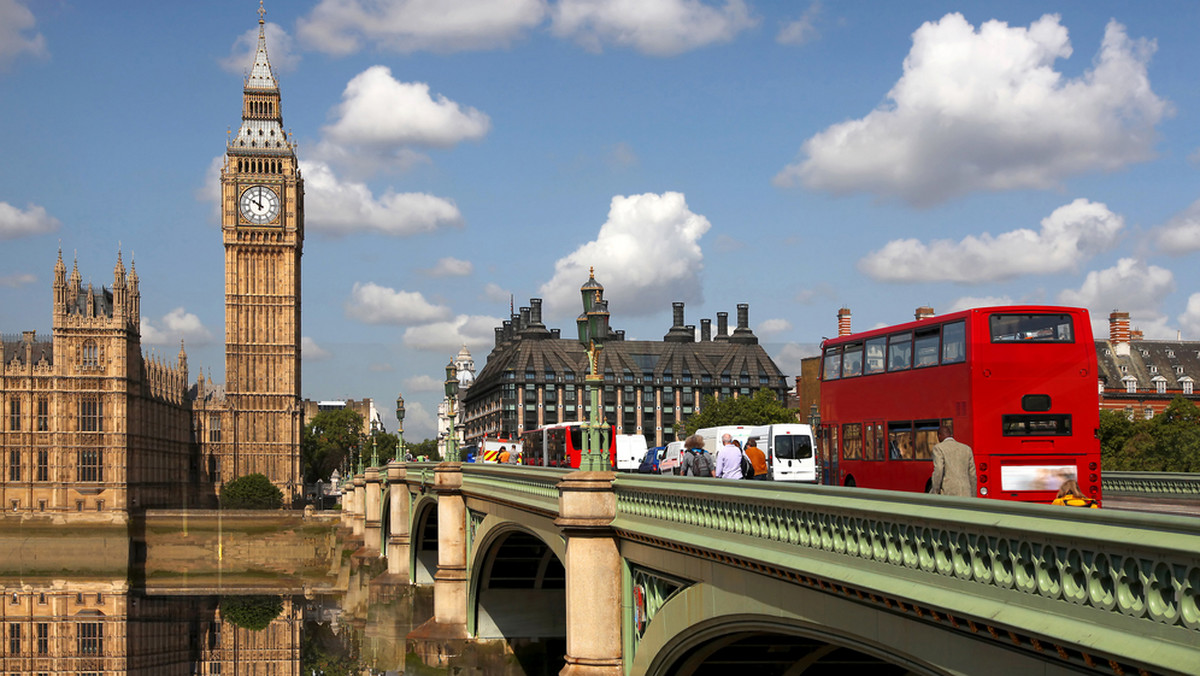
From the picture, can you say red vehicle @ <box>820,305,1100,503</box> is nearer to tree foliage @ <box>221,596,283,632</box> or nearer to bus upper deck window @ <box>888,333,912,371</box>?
bus upper deck window @ <box>888,333,912,371</box>

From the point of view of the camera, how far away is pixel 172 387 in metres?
142

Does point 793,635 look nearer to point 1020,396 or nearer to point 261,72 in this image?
point 1020,396

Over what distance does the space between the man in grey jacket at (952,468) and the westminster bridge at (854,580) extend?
7.21 feet

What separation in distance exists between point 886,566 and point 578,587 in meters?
10.5

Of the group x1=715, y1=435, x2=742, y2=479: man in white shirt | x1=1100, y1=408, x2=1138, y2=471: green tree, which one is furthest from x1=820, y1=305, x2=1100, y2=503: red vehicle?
x1=1100, y1=408, x2=1138, y2=471: green tree

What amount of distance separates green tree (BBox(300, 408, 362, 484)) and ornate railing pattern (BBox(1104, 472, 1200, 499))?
15015 centimetres

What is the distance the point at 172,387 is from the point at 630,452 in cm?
9638

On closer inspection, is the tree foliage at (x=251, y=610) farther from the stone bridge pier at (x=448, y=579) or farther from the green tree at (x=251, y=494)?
the green tree at (x=251, y=494)

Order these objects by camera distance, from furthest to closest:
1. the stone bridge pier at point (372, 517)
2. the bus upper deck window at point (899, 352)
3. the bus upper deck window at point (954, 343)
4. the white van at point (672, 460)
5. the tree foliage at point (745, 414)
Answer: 1. the tree foliage at point (745, 414)
2. the stone bridge pier at point (372, 517)
3. the white van at point (672, 460)
4. the bus upper deck window at point (899, 352)
5. the bus upper deck window at point (954, 343)

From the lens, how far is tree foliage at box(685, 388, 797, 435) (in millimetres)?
117688

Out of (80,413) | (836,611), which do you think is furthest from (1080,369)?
(80,413)

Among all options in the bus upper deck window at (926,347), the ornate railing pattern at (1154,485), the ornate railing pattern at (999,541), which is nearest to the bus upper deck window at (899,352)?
the bus upper deck window at (926,347)

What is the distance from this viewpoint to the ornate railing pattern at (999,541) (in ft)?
23.5

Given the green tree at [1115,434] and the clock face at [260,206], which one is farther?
the clock face at [260,206]
